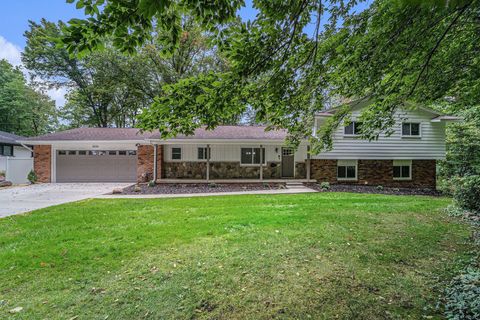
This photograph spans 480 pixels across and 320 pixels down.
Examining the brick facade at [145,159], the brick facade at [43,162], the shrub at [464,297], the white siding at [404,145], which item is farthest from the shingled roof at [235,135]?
the shrub at [464,297]

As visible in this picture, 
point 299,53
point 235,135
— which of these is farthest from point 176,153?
point 299,53

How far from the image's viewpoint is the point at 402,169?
13758mm

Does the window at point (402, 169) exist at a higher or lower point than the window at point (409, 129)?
lower

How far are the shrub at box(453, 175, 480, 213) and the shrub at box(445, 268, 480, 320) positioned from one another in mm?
5219

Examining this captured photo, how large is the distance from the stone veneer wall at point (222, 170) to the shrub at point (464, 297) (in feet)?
37.6

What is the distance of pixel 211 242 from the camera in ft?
14.4

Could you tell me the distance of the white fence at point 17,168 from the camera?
45.9 feet

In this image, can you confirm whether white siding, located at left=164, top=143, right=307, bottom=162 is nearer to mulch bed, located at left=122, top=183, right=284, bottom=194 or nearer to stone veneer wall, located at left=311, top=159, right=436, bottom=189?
stone veneer wall, located at left=311, top=159, right=436, bottom=189

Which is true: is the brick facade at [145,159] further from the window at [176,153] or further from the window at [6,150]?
the window at [6,150]

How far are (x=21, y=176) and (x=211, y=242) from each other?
16.1 metres

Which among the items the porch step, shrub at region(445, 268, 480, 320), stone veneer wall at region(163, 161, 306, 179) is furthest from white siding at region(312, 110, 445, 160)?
shrub at region(445, 268, 480, 320)

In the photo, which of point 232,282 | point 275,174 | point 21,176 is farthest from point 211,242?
point 21,176

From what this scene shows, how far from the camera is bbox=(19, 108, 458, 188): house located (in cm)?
1327

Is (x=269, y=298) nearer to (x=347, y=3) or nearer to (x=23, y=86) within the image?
(x=347, y=3)
